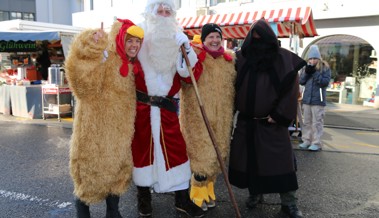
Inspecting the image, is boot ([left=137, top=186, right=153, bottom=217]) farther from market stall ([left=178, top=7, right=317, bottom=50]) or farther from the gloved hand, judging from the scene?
market stall ([left=178, top=7, right=317, bottom=50])

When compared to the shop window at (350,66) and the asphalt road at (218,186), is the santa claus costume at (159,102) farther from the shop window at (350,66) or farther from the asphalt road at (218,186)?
the shop window at (350,66)

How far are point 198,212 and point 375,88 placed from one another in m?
11.1

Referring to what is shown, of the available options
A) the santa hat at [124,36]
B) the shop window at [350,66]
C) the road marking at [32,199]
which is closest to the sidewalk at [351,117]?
the shop window at [350,66]

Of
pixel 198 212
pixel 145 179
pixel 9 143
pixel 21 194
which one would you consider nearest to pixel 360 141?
pixel 198 212

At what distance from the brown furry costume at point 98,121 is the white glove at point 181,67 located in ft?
1.52

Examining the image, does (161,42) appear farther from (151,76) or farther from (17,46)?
(17,46)

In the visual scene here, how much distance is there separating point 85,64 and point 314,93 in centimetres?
445

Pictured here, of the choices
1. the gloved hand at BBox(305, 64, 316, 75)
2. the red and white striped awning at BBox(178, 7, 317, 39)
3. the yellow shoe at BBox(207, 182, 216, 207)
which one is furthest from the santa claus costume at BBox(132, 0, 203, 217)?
the red and white striped awning at BBox(178, 7, 317, 39)

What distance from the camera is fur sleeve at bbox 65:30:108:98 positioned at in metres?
2.73

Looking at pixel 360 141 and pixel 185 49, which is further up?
pixel 185 49

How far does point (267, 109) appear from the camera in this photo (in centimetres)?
317

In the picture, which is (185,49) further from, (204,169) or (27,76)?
(27,76)

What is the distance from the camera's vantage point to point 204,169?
10.8ft

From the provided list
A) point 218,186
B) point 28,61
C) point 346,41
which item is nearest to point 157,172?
point 218,186
